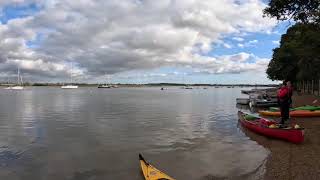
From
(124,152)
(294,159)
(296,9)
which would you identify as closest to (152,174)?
(124,152)

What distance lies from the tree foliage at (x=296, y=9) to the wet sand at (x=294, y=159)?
758 cm

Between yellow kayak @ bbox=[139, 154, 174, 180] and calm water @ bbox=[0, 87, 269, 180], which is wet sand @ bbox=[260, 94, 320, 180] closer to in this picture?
calm water @ bbox=[0, 87, 269, 180]

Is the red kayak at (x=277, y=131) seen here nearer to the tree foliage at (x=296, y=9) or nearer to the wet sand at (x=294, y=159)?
the wet sand at (x=294, y=159)

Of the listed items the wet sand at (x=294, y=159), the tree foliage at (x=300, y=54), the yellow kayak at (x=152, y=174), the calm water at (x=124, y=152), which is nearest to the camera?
the yellow kayak at (x=152, y=174)

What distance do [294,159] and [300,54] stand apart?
97.7 feet

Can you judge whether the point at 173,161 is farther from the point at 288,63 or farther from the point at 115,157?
the point at 288,63

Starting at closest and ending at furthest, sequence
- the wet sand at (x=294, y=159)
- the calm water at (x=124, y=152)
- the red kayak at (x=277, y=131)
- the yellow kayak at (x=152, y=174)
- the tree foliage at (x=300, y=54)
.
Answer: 1. the yellow kayak at (x=152, y=174)
2. the wet sand at (x=294, y=159)
3. the calm water at (x=124, y=152)
4. the red kayak at (x=277, y=131)
5. the tree foliage at (x=300, y=54)

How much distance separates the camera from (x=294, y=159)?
46.7 feet

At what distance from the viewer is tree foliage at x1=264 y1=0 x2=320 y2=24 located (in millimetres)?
21953

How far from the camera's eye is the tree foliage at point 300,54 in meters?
28.1

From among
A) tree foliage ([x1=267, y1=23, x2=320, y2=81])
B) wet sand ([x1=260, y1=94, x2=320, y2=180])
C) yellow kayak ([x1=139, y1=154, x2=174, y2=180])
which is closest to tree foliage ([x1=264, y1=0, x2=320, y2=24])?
tree foliage ([x1=267, y1=23, x2=320, y2=81])

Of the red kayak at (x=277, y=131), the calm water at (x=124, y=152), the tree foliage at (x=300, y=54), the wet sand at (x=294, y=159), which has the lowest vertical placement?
the calm water at (x=124, y=152)

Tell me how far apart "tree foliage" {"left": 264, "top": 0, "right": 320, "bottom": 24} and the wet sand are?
24.9ft

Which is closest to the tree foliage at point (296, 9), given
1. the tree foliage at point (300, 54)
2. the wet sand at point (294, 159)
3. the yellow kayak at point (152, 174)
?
the tree foliage at point (300, 54)
